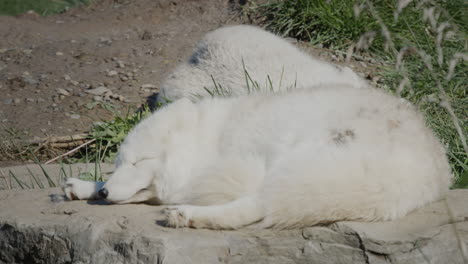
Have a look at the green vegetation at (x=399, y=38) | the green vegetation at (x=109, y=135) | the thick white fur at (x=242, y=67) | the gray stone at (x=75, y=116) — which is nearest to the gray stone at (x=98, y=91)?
the gray stone at (x=75, y=116)

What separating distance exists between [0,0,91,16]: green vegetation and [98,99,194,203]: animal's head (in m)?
7.39

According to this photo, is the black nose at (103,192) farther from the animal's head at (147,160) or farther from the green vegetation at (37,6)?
the green vegetation at (37,6)

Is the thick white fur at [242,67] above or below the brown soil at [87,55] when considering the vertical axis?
above

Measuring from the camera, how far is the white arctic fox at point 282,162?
2.68m

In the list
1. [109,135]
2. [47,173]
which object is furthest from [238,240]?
[109,135]

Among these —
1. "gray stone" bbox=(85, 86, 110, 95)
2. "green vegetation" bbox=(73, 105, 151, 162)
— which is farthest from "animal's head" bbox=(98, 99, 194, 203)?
"gray stone" bbox=(85, 86, 110, 95)

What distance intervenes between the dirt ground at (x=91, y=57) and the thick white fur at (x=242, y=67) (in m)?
0.96

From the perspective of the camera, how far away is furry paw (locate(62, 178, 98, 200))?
3.38 metres

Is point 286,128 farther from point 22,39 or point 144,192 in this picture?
point 22,39

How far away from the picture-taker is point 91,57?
308 inches

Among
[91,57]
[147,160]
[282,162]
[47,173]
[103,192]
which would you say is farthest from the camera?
[91,57]

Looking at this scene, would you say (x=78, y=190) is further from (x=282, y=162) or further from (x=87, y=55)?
(x=87, y=55)

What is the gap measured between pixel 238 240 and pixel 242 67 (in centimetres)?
314

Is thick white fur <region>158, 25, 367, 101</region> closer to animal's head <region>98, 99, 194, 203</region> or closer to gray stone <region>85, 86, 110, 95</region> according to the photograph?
gray stone <region>85, 86, 110, 95</region>
